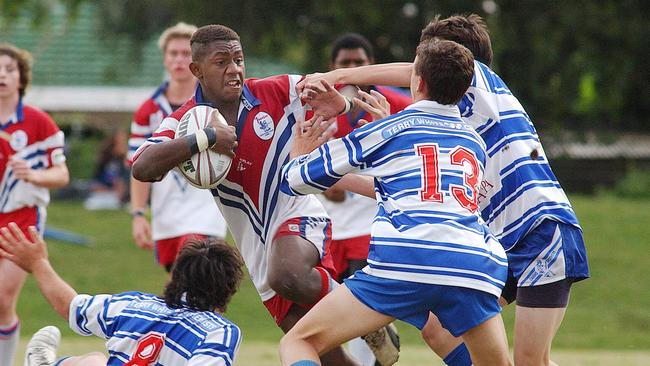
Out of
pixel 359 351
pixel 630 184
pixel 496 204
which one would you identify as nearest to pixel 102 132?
pixel 630 184

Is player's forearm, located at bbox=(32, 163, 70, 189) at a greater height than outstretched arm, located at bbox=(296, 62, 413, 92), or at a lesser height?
lesser

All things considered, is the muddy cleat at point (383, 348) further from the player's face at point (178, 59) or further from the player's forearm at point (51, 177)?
the player's face at point (178, 59)

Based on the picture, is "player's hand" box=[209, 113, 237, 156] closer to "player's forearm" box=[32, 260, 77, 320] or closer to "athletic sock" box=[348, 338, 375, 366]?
"player's forearm" box=[32, 260, 77, 320]

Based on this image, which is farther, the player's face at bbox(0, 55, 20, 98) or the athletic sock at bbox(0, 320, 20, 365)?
the player's face at bbox(0, 55, 20, 98)

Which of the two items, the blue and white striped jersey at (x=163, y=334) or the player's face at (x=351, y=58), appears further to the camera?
the player's face at (x=351, y=58)

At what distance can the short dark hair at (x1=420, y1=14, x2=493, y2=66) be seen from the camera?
559cm

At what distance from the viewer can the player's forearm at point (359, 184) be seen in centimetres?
568

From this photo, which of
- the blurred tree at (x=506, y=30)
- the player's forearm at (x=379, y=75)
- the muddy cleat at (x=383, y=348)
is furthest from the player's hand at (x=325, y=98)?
the blurred tree at (x=506, y=30)

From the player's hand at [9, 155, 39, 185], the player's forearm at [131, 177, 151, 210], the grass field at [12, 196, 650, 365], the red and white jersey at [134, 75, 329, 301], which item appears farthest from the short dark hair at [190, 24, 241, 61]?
the grass field at [12, 196, 650, 365]

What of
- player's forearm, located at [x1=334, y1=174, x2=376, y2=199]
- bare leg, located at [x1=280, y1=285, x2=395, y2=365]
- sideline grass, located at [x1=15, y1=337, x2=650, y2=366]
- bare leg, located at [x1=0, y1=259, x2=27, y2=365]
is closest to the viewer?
bare leg, located at [x1=280, y1=285, x2=395, y2=365]

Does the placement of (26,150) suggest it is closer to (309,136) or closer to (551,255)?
(309,136)

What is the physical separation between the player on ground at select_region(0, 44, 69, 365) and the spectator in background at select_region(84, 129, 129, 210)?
1262 centimetres

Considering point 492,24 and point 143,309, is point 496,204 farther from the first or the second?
point 492,24

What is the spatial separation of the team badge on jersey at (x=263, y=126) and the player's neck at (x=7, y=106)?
276cm
